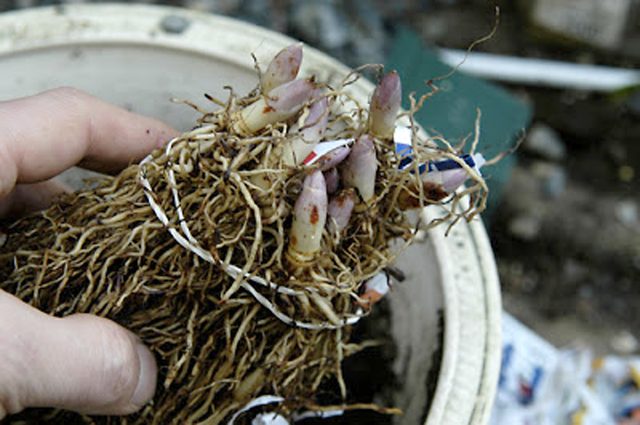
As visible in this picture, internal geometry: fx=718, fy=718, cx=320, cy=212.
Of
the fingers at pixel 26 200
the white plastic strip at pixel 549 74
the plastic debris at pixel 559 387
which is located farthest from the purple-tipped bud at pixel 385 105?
the white plastic strip at pixel 549 74

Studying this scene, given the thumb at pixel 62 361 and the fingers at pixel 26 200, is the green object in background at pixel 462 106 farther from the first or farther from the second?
the thumb at pixel 62 361

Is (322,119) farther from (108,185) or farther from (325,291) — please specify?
(108,185)

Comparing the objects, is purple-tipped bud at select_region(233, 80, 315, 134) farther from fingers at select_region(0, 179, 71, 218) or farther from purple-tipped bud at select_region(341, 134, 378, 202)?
fingers at select_region(0, 179, 71, 218)

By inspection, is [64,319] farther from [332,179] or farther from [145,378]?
[332,179]

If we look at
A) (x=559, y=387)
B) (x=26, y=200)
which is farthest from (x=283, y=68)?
(x=559, y=387)

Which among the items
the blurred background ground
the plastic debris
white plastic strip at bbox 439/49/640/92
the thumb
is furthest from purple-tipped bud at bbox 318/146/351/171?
white plastic strip at bbox 439/49/640/92
